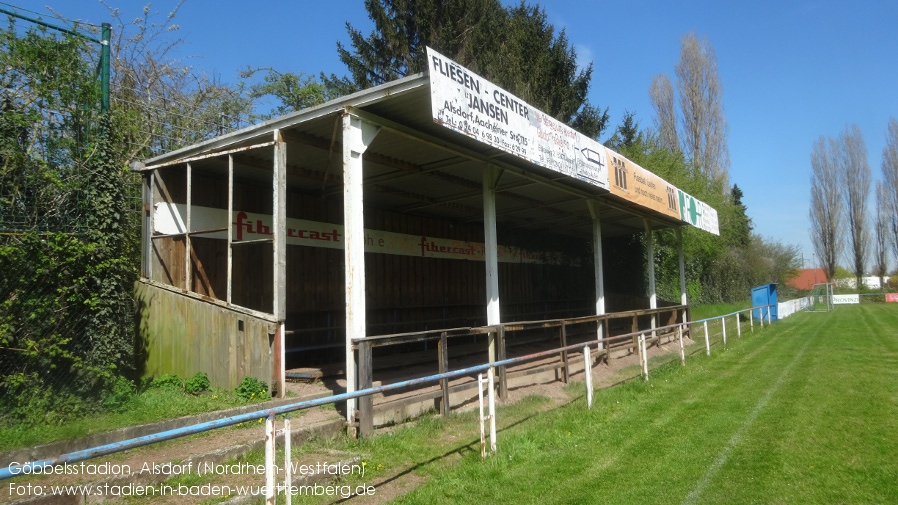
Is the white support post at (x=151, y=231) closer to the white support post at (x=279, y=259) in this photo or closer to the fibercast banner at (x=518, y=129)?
the white support post at (x=279, y=259)

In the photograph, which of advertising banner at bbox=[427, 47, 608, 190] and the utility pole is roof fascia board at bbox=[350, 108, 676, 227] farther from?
the utility pole

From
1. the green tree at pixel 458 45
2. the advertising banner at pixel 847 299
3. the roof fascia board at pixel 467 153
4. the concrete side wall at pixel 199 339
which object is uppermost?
the green tree at pixel 458 45

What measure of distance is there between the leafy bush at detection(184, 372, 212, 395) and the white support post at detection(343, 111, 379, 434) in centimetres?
228

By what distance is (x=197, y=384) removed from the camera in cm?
802

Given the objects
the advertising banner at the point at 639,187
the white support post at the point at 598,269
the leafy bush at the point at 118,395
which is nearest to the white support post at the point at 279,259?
the leafy bush at the point at 118,395

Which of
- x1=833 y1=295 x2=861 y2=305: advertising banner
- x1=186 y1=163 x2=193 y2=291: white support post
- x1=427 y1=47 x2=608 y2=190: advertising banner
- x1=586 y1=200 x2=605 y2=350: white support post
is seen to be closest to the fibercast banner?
x1=427 y1=47 x2=608 y2=190: advertising banner

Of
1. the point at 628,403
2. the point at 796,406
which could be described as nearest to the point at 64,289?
the point at 628,403

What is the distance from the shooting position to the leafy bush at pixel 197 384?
26.0 ft

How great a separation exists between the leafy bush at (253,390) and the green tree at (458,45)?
689 inches

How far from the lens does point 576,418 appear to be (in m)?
7.57

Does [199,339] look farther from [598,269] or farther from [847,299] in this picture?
[847,299]

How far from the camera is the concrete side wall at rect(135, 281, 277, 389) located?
7709mm

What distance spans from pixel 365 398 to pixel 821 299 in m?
44.3

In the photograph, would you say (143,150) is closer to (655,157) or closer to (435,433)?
(435,433)
